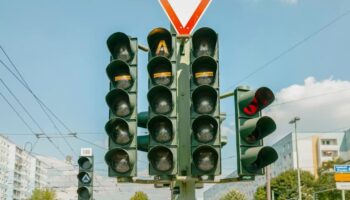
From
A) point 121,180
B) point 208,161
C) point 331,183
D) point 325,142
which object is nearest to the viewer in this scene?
point 208,161

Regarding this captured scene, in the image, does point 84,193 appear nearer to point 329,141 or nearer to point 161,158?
point 161,158

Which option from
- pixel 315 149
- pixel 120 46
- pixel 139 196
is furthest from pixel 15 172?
pixel 120 46

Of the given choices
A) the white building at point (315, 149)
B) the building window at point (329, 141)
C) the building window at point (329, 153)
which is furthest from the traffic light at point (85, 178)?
the building window at point (329, 141)

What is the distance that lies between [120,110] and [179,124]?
21.2 inches

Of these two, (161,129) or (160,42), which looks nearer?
(161,129)

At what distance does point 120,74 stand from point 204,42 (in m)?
0.82

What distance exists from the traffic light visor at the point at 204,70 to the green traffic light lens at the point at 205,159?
604 millimetres

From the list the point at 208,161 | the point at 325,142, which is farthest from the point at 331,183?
the point at 208,161

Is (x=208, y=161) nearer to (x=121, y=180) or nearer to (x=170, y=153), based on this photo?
(x=170, y=153)

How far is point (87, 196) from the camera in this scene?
8750 mm

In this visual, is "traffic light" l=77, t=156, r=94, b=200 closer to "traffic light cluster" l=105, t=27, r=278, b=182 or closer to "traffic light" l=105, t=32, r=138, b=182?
"traffic light cluster" l=105, t=27, r=278, b=182

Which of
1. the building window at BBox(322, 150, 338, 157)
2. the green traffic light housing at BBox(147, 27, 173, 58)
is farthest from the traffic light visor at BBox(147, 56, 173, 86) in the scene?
the building window at BBox(322, 150, 338, 157)

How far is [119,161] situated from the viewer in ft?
13.8

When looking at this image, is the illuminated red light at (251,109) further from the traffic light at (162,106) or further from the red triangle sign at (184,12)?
the red triangle sign at (184,12)
